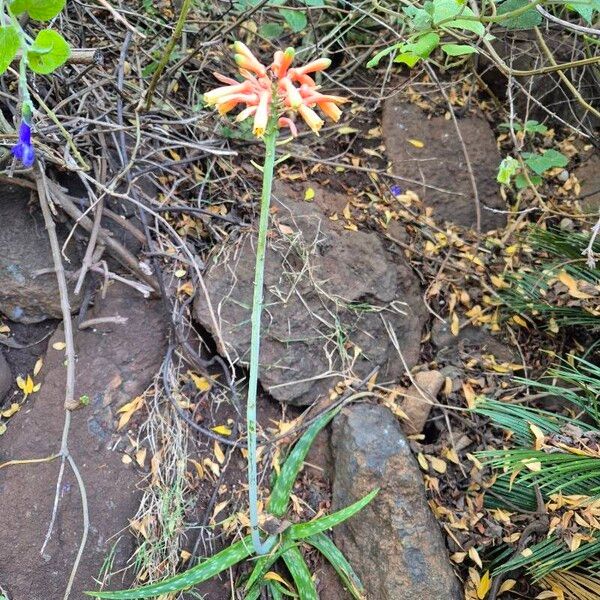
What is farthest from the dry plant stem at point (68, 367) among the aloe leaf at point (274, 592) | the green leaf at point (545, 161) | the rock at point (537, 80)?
the rock at point (537, 80)

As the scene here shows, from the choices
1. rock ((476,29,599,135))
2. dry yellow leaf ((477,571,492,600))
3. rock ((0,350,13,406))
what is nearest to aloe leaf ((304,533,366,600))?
dry yellow leaf ((477,571,492,600))

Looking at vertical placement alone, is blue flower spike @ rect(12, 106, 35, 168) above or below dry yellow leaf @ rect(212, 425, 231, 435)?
above

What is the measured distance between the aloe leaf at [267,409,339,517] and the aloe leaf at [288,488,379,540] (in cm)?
11

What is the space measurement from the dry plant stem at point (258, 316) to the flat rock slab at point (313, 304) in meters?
0.57

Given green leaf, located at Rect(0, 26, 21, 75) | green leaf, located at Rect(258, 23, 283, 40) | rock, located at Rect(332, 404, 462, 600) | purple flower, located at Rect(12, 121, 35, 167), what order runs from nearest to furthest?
green leaf, located at Rect(0, 26, 21, 75), purple flower, located at Rect(12, 121, 35, 167), rock, located at Rect(332, 404, 462, 600), green leaf, located at Rect(258, 23, 283, 40)

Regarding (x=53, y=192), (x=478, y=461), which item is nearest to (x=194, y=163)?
(x=53, y=192)

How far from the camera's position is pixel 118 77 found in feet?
7.82

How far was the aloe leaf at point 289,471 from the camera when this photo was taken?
83.8 inches

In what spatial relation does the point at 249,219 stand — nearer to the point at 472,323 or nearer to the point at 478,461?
the point at 472,323

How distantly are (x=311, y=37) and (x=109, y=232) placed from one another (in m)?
1.49

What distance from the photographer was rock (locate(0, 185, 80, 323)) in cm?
230

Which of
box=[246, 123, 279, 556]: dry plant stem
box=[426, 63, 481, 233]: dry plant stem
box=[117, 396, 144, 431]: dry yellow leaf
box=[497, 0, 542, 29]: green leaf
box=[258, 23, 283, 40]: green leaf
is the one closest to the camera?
box=[246, 123, 279, 556]: dry plant stem

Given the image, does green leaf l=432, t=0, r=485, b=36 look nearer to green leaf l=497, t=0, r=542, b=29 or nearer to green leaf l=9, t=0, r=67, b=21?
green leaf l=497, t=0, r=542, b=29

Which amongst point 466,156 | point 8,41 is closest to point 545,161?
point 466,156
